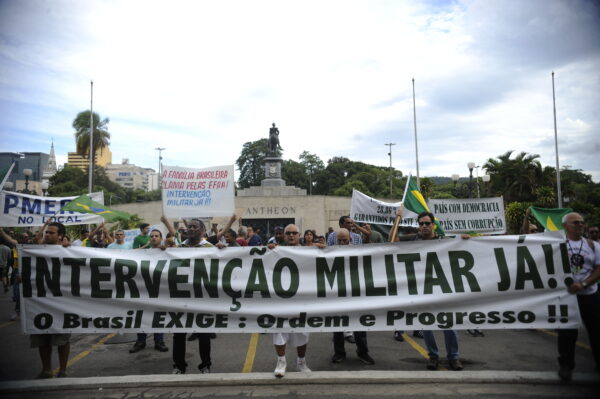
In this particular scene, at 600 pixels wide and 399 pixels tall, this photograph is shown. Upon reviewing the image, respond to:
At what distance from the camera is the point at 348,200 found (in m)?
36.5

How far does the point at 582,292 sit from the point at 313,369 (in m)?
3.30

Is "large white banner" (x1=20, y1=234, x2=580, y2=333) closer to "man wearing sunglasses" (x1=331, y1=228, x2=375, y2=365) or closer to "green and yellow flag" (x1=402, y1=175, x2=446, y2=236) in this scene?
"man wearing sunglasses" (x1=331, y1=228, x2=375, y2=365)

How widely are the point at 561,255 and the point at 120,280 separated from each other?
5333 mm

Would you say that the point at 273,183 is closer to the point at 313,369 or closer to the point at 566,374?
the point at 313,369

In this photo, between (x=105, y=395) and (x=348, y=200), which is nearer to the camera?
(x=105, y=395)

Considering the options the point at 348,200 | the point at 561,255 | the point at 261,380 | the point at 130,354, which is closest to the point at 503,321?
the point at 561,255

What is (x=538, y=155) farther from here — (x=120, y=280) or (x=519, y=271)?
(x=120, y=280)

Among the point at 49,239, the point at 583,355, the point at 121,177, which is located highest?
the point at 121,177

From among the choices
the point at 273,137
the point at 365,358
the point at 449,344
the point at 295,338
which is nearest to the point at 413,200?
the point at 449,344

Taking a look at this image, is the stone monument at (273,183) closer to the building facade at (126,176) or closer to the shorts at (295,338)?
the shorts at (295,338)

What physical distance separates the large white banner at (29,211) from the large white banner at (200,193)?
2968mm

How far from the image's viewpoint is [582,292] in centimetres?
464

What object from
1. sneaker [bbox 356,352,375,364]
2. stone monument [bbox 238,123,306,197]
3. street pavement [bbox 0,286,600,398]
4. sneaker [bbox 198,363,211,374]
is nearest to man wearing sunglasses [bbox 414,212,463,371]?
street pavement [bbox 0,286,600,398]

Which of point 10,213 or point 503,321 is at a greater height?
point 10,213
